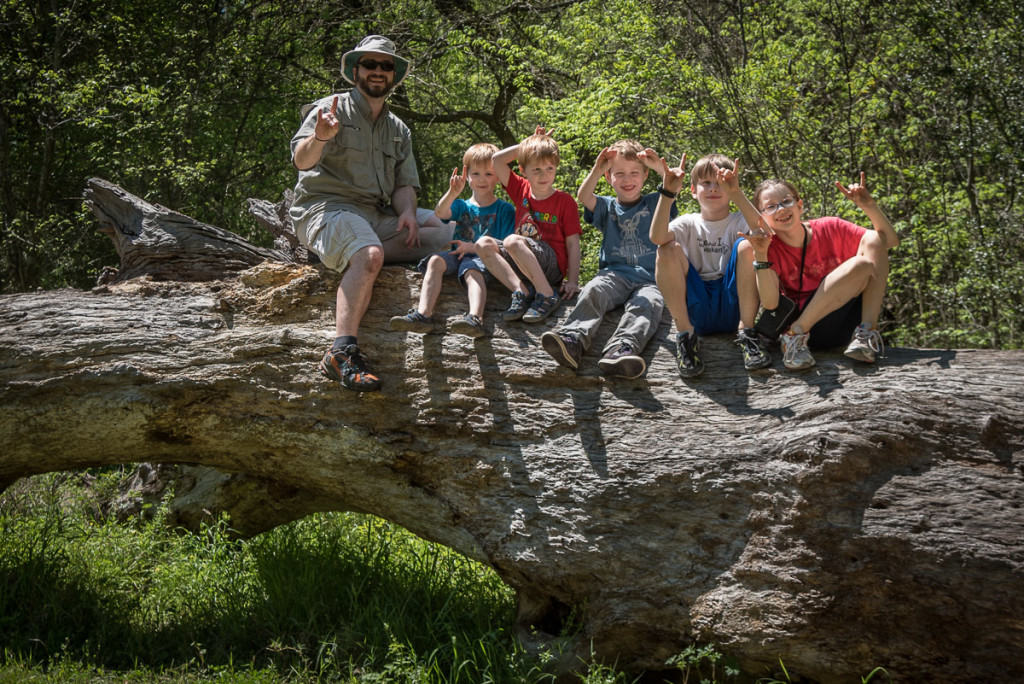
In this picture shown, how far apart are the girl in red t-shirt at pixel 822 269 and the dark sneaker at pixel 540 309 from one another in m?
1.17

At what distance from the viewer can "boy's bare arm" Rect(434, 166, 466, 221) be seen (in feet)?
17.4

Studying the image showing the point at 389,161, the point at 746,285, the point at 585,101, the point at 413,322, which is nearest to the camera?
the point at 746,285

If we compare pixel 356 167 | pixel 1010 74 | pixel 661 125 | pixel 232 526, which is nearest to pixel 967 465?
A: pixel 356 167

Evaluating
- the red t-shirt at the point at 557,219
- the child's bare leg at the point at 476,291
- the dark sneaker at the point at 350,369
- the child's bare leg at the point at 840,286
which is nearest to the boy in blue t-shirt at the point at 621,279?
the red t-shirt at the point at 557,219

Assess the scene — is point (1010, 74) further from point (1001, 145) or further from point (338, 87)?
point (338, 87)

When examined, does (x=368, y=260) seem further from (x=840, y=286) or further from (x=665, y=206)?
(x=840, y=286)

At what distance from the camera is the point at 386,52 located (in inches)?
219

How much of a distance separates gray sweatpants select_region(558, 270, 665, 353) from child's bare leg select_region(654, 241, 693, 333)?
21 cm

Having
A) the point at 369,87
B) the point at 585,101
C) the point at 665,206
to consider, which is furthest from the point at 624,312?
the point at 585,101

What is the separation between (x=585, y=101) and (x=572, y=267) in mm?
4650

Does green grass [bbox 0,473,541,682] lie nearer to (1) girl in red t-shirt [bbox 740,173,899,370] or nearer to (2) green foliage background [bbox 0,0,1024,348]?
(1) girl in red t-shirt [bbox 740,173,899,370]

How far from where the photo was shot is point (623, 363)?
4.56 metres

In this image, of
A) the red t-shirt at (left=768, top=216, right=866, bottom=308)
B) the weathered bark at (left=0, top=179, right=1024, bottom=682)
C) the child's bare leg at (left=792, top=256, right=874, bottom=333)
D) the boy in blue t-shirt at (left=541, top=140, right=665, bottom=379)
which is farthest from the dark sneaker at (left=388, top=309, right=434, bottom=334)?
the child's bare leg at (left=792, top=256, right=874, bottom=333)

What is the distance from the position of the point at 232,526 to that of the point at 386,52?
3940 mm
